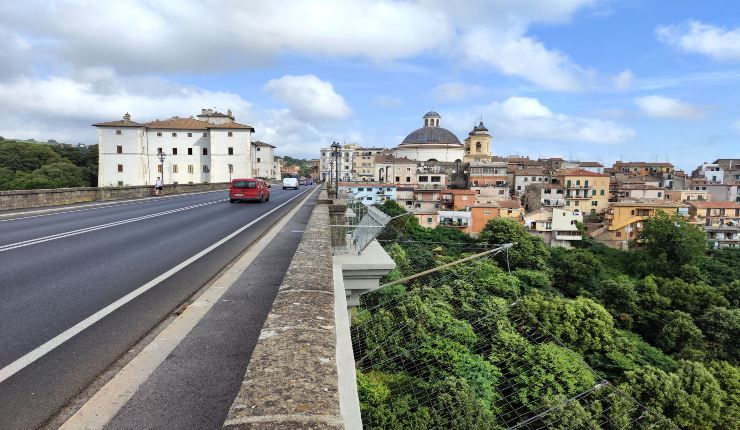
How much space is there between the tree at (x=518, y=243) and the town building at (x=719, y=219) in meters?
43.2

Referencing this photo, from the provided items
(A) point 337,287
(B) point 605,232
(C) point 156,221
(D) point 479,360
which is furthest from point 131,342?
(B) point 605,232

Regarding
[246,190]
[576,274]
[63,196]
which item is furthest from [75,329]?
[576,274]

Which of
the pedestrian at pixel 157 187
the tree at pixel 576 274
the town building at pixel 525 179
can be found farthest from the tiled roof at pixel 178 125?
→ the town building at pixel 525 179

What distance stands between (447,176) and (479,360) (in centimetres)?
8320

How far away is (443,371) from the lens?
18.8 metres

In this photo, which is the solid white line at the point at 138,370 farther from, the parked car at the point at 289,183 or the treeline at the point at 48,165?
the treeline at the point at 48,165

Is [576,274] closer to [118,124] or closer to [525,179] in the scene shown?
[525,179]

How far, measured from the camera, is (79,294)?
536 centimetres

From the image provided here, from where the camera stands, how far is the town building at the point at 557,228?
6569cm

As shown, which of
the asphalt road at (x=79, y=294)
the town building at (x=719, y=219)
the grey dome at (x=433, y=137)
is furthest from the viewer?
the grey dome at (x=433, y=137)

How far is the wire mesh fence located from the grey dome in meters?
90.5

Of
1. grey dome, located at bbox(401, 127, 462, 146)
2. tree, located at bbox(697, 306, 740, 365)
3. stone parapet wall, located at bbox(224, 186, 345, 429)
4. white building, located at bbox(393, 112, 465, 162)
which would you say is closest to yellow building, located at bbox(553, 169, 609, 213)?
white building, located at bbox(393, 112, 465, 162)

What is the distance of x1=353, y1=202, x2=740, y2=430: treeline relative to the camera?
17.0 meters

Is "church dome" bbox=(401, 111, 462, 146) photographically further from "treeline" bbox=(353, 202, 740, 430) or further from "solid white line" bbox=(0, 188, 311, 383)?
"solid white line" bbox=(0, 188, 311, 383)
